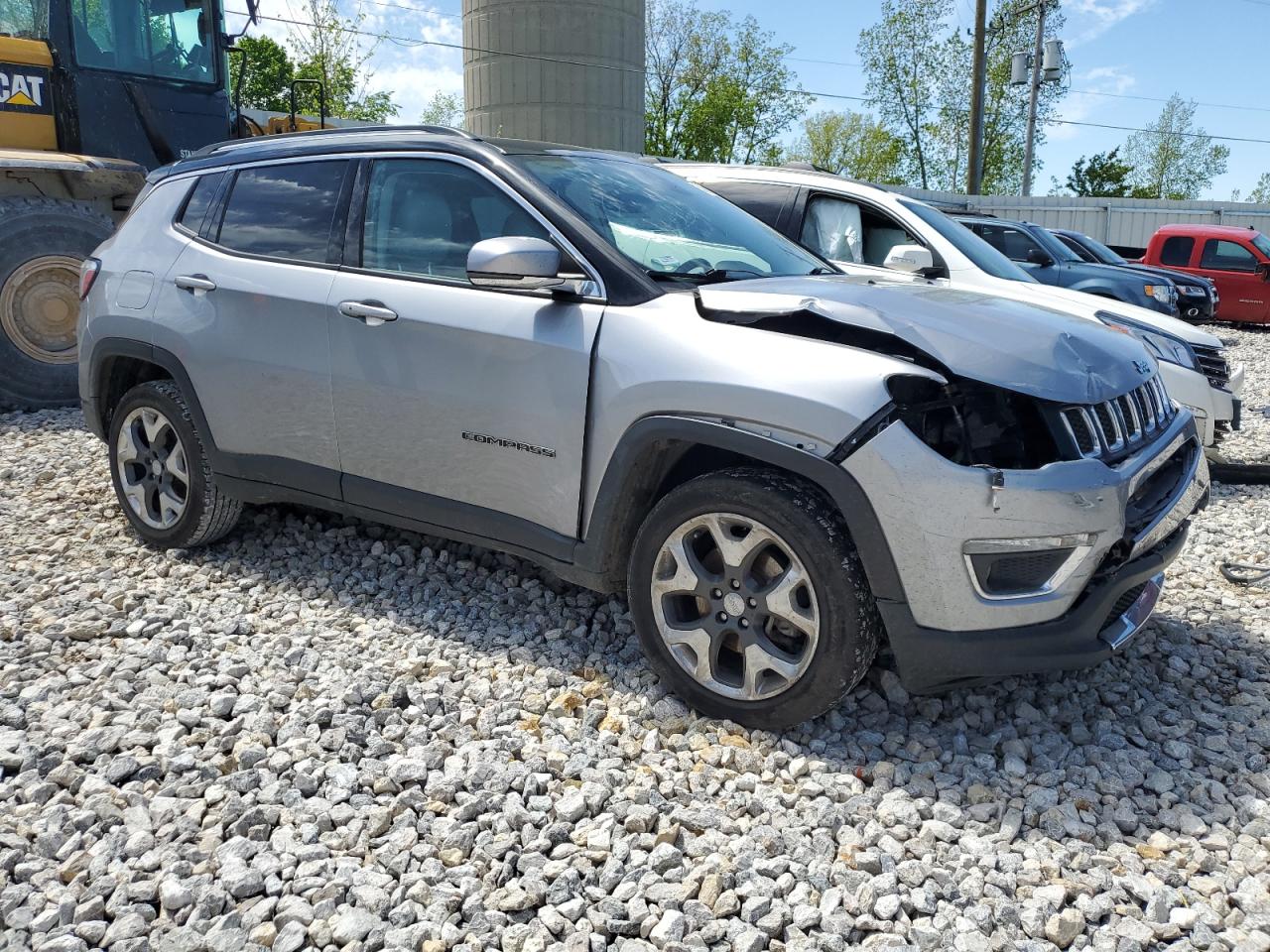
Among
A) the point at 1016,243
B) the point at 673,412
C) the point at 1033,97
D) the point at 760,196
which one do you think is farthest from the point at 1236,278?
the point at 673,412

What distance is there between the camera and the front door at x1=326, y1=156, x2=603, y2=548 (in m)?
3.50

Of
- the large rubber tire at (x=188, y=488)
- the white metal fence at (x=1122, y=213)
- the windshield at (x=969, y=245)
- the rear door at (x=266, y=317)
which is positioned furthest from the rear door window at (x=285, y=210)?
the white metal fence at (x=1122, y=213)

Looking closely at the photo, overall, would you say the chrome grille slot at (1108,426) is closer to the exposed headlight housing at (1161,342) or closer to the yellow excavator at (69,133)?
the exposed headlight housing at (1161,342)

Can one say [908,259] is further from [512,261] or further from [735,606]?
[735,606]

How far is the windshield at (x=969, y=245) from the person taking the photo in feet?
24.1

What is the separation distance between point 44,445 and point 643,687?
17.0ft

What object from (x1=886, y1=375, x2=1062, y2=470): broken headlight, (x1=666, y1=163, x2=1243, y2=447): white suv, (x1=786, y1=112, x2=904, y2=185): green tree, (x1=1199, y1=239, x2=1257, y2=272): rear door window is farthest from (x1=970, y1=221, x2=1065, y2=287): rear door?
(x1=786, y1=112, x2=904, y2=185): green tree

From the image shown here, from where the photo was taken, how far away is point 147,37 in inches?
326

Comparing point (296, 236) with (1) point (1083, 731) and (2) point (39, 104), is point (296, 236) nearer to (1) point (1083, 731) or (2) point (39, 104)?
(1) point (1083, 731)

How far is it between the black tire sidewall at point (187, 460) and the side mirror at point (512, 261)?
1.91 metres

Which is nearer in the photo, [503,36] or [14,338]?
[14,338]

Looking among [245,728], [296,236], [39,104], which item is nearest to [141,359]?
[296,236]

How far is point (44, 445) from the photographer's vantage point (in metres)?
6.93

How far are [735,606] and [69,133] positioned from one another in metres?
7.43
